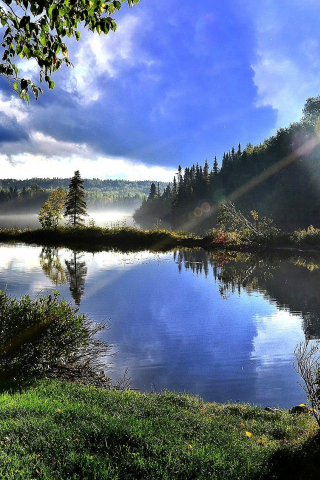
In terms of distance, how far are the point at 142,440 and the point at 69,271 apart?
19222 mm

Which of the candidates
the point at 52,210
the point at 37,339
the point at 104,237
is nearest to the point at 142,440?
the point at 37,339

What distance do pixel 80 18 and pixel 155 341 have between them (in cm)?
820

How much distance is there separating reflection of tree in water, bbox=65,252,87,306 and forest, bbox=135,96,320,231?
41.4m

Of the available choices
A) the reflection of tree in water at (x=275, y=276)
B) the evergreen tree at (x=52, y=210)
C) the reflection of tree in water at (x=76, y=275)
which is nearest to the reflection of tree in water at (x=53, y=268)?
the reflection of tree in water at (x=76, y=275)

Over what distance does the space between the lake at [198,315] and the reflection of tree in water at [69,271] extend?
0.18 ft

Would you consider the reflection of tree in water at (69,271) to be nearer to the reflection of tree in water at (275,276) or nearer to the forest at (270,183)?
the reflection of tree in water at (275,276)

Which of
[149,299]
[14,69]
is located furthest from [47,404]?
[149,299]

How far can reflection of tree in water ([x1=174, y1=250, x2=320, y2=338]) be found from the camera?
1490 centimetres

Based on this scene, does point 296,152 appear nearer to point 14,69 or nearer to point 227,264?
point 227,264

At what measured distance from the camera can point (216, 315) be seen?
13594 millimetres

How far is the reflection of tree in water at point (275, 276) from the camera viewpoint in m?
14.9

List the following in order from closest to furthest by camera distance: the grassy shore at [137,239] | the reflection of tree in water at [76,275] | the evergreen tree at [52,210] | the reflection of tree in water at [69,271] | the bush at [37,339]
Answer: the bush at [37,339] → the reflection of tree in water at [76,275] → the reflection of tree in water at [69,271] → the grassy shore at [137,239] → the evergreen tree at [52,210]

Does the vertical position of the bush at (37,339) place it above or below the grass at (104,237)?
below

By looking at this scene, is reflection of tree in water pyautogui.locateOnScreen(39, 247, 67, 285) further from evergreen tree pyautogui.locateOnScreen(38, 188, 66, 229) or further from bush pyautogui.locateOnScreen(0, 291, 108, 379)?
evergreen tree pyautogui.locateOnScreen(38, 188, 66, 229)
